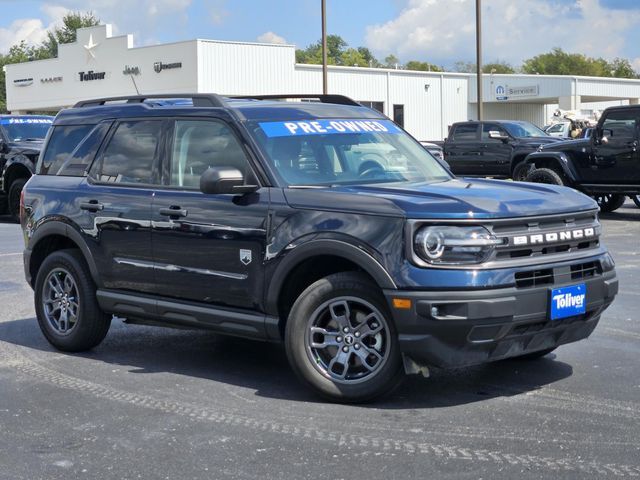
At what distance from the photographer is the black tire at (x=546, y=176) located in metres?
18.4

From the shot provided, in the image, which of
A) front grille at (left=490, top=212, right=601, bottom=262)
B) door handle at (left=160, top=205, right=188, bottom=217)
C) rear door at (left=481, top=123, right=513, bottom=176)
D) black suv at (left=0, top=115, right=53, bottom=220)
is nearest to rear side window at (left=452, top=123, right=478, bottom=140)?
rear door at (left=481, top=123, right=513, bottom=176)

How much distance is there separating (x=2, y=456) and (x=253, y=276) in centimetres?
187

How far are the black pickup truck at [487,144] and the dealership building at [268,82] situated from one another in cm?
2402

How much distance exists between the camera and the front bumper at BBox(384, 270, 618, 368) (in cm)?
541

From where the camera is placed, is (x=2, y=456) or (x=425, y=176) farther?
(x=425, y=176)

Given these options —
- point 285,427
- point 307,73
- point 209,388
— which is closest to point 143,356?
point 209,388

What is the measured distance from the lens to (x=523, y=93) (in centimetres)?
5969

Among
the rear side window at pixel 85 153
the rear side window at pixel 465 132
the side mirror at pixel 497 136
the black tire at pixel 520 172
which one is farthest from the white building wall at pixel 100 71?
the rear side window at pixel 85 153

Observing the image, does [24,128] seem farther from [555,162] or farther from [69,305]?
[69,305]

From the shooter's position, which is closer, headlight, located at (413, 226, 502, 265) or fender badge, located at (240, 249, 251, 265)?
headlight, located at (413, 226, 502, 265)

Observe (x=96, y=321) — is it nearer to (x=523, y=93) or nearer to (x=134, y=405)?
(x=134, y=405)

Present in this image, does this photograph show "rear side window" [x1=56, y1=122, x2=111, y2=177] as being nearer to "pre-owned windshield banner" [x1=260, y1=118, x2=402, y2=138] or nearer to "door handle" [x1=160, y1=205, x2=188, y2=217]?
"door handle" [x1=160, y1=205, x2=188, y2=217]

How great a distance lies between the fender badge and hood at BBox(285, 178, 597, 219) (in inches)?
17.0

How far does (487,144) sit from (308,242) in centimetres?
2097
